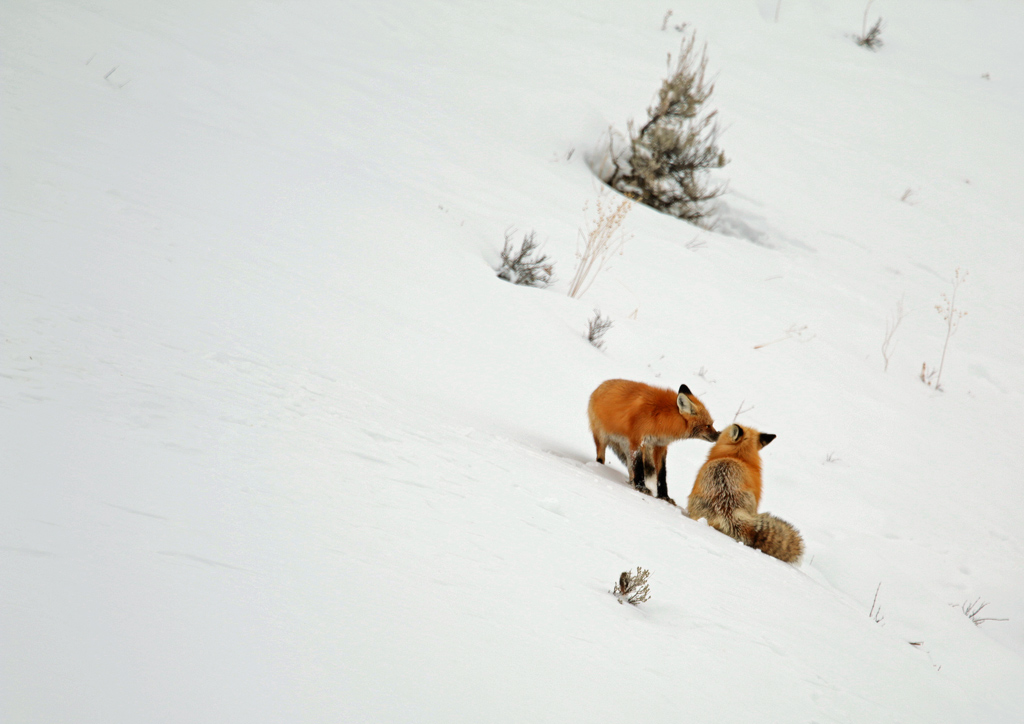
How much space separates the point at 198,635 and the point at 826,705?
167cm

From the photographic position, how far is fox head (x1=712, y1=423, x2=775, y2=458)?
4453mm

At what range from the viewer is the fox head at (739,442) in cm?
445

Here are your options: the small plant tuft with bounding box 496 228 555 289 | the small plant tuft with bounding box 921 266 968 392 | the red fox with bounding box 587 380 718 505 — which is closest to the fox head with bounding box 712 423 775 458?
the red fox with bounding box 587 380 718 505

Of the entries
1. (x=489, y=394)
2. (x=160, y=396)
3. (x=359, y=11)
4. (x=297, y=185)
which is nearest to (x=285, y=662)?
(x=160, y=396)

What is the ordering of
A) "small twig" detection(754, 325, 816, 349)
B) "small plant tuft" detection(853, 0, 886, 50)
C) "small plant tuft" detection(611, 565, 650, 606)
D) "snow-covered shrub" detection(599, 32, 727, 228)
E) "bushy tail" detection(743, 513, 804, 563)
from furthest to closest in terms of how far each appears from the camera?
1. "small plant tuft" detection(853, 0, 886, 50)
2. "snow-covered shrub" detection(599, 32, 727, 228)
3. "small twig" detection(754, 325, 816, 349)
4. "bushy tail" detection(743, 513, 804, 563)
5. "small plant tuft" detection(611, 565, 650, 606)

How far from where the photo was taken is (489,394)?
469 cm

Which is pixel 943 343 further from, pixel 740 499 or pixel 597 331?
pixel 740 499

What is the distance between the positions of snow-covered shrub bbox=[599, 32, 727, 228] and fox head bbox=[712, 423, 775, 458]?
256 inches

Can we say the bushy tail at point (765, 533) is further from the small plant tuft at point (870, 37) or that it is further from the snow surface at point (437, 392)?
the small plant tuft at point (870, 37)

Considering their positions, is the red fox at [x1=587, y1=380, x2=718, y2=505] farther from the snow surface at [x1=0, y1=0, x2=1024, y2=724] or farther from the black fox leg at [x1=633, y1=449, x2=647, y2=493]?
the snow surface at [x1=0, y1=0, x2=1024, y2=724]

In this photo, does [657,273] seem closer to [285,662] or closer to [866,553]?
[866,553]

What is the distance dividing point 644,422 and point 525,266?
3.11 m

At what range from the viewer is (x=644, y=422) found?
4297mm

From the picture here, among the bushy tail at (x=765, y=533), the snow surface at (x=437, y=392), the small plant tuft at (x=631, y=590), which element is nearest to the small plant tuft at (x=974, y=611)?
the snow surface at (x=437, y=392)
